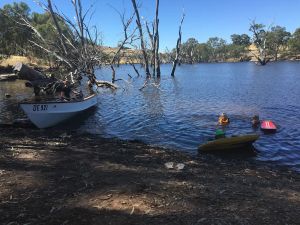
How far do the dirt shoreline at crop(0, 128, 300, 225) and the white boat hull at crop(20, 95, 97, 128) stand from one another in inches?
269

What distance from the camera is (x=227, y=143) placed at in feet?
50.2

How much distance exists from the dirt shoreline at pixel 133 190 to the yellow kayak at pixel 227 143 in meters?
2.24

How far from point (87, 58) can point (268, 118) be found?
46.3 ft

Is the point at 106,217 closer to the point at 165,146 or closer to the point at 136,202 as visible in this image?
the point at 136,202

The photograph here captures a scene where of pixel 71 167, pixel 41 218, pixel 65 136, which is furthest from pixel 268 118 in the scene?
pixel 41 218

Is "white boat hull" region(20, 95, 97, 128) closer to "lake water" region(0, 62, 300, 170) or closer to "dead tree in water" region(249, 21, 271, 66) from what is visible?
"lake water" region(0, 62, 300, 170)

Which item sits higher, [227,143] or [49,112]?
[49,112]

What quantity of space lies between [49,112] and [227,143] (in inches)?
410

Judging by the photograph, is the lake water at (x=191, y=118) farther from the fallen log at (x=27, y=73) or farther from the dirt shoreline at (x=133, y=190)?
the dirt shoreline at (x=133, y=190)

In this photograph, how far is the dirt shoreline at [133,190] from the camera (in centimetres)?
679

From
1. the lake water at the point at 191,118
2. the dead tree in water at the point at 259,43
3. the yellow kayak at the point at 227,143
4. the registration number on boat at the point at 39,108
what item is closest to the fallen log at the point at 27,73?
the lake water at the point at 191,118

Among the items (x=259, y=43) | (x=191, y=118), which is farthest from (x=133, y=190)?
(x=259, y=43)

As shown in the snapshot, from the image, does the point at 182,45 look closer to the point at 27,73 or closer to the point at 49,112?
the point at 27,73

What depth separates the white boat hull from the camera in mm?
19547
